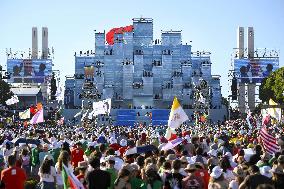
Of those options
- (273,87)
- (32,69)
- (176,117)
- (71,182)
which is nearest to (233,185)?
(71,182)

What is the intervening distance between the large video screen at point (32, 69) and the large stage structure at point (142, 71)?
8.12 m

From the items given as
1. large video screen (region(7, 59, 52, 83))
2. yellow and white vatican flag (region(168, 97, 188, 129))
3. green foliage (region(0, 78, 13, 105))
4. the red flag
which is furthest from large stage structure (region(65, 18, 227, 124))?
the red flag

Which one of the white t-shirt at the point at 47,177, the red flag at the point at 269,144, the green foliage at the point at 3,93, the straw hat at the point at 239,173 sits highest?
the straw hat at the point at 239,173

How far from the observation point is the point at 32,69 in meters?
122

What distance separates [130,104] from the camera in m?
108

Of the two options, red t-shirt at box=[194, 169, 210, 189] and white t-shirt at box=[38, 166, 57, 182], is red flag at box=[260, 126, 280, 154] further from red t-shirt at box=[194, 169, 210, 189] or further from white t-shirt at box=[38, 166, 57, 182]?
white t-shirt at box=[38, 166, 57, 182]

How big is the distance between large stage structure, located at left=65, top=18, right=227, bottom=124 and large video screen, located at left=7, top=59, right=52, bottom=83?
8.12 metres

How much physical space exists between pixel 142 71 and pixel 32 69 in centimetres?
2025

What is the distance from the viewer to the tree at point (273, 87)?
95000 millimetres

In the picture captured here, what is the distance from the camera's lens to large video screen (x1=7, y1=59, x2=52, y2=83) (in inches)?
4798

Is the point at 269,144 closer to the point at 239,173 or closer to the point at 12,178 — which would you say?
the point at 239,173

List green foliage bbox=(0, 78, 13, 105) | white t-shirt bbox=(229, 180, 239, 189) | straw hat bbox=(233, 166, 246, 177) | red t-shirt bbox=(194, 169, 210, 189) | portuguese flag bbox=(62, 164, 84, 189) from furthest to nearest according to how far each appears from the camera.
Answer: green foliage bbox=(0, 78, 13, 105) → red t-shirt bbox=(194, 169, 210, 189) → straw hat bbox=(233, 166, 246, 177) → white t-shirt bbox=(229, 180, 239, 189) → portuguese flag bbox=(62, 164, 84, 189)

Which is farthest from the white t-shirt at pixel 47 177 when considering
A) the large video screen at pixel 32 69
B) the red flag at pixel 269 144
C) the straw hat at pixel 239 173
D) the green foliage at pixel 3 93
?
the large video screen at pixel 32 69

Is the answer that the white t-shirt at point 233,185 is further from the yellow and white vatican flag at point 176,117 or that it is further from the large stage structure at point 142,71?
the large stage structure at point 142,71
